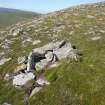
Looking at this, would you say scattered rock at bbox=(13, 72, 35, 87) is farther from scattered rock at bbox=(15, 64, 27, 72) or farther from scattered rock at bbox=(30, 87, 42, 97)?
scattered rock at bbox=(30, 87, 42, 97)

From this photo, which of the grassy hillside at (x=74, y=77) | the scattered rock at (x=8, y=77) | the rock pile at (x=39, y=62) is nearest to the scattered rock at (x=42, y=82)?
the rock pile at (x=39, y=62)

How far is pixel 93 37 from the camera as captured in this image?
40.4m

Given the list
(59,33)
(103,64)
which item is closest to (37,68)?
(103,64)

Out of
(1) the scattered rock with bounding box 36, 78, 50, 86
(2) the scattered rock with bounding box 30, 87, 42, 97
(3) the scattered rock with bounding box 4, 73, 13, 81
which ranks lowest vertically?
(3) the scattered rock with bounding box 4, 73, 13, 81

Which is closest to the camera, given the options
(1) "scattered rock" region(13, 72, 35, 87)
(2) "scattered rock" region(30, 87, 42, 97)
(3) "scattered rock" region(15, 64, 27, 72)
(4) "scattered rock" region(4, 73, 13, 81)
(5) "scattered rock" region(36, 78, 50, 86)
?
(2) "scattered rock" region(30, 87, 42, 97)

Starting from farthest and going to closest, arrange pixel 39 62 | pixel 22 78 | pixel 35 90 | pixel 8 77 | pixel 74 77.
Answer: pixel 39 62, pixel 8 77, pixel 22 78, pixel 74 77, pixel 35 90

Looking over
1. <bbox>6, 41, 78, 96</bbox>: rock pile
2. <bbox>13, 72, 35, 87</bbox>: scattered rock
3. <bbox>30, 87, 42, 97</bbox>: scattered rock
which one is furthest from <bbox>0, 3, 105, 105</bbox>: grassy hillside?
<bbox>6, 41, 78, 96</bbox>: rock pile

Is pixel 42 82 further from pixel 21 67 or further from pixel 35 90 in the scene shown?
pixel 21 67

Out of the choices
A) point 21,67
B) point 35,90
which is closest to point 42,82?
point 35,90

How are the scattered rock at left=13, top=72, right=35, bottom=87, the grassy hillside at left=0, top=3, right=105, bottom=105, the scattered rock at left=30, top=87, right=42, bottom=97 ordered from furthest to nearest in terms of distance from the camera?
the scattered rock at left=13, top=72, right=35, bottom=87 < the scattered rock at left=30, top=87, right=42, bottom=97 < the grassy hillside at left=0, top=3, right=105, bottom=105

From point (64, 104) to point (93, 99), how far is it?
8.74 feet

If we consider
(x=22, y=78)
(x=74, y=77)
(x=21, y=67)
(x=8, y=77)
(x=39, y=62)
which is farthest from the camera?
(x=21, y=67)

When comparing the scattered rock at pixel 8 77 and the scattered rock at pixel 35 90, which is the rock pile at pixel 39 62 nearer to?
the scattered rock at pixel 35 90

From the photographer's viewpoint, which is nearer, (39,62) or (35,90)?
(35,90)
